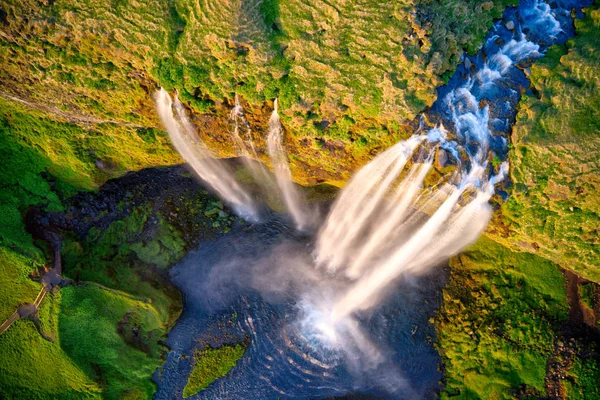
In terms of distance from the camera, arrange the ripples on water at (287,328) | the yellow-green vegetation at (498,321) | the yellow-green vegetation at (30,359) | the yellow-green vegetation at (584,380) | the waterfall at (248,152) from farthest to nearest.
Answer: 1. the ripples on water at (287,328)
2. the yellow-green vegetation at (30,359)
3. the yellow-green vegetation at (498,321)
4. the yellow-green vegetation at (584,380)
5. the waterfall at (248,152)

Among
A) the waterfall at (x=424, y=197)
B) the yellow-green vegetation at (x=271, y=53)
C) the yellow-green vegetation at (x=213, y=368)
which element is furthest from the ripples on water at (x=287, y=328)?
the yellow-green vegetation at (x=271, y=53)

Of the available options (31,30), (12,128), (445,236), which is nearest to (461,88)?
(445,236)

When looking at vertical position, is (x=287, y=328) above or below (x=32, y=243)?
above

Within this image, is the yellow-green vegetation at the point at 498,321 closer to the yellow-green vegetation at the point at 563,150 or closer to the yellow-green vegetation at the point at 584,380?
the yellow-green vegetation at the point at 584,380

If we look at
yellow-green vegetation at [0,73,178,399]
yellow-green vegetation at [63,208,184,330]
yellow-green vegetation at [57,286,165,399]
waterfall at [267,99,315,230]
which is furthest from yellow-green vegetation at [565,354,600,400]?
yellow-green vegetation at [0,73,178,399]

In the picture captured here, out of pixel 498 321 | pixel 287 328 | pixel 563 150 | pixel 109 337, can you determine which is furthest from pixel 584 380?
pixel 109 337

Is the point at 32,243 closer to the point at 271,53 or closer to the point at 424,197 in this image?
the point at 271,53

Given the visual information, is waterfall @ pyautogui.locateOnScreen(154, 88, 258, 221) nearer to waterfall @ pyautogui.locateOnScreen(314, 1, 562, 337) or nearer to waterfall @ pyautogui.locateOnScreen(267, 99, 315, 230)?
waterfall @ pyautogui.locateOnScreen(267, 99, 315, 230)
